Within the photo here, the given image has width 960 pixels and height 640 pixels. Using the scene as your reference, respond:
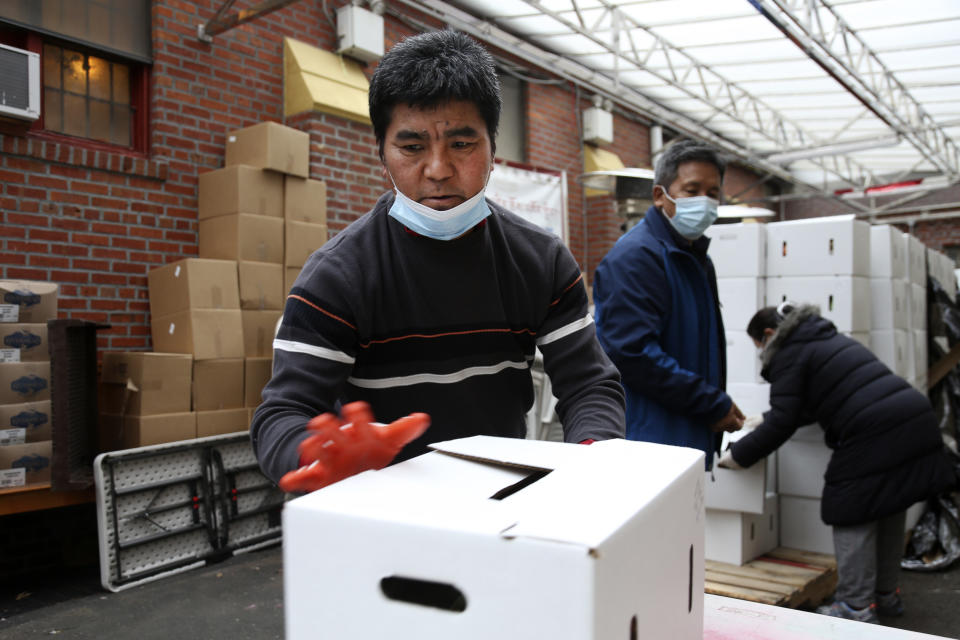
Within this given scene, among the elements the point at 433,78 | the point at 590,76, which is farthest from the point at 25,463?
the point at 590,76

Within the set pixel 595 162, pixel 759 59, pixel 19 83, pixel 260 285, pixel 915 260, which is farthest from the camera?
pixel 595 162

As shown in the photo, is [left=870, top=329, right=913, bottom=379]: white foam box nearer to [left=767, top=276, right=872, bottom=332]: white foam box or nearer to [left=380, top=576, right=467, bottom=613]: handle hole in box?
[left=767, top=276, right=872, bottom=332]: white foam box

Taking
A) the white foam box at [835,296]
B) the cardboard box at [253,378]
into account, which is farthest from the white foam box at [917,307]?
the cardboard box at [253,378]

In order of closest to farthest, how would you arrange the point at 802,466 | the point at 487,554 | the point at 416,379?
the point at 487,554
the point at 416,379
the point at 802,466

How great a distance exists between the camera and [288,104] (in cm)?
514

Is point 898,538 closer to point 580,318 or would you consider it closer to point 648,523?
point 580,318

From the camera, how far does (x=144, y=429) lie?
378 centimetres

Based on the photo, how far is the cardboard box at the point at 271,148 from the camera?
4.49m

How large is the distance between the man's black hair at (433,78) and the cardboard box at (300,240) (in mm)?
3405

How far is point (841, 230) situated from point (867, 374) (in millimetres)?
1012

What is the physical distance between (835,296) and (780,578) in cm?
151

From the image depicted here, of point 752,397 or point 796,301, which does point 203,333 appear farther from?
point 796,301

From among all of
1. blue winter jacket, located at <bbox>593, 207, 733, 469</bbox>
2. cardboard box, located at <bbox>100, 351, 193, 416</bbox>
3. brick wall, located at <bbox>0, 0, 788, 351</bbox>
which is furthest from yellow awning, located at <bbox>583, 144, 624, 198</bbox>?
blue winter jacket, located at <bbox>593, 207, 733, 469</bbox>

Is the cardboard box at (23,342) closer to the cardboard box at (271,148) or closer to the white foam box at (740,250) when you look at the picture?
the cardboard box at (271,148)
